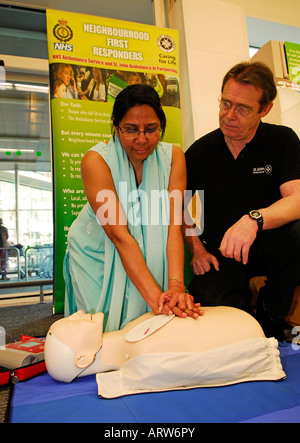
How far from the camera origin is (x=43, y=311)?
291 cm

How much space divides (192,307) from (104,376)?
349mm

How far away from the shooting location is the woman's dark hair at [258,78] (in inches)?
58.9

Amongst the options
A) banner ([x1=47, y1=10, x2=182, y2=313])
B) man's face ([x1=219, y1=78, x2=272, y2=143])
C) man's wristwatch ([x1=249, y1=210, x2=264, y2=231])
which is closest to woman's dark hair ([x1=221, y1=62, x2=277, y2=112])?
man's face ([x1=219, y1=78, x2=272, y2=143])

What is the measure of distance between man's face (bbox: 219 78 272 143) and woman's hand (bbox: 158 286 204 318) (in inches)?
30.9

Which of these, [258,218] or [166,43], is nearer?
[258,218]

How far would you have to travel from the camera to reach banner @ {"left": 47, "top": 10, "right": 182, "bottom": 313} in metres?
2.38

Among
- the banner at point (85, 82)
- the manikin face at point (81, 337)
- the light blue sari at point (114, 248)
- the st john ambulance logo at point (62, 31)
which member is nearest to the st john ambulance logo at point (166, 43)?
the banner at point (85, 82)

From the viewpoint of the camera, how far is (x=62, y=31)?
2.41m

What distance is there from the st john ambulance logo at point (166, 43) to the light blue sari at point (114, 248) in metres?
1.47

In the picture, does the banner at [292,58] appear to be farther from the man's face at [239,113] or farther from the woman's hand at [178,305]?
the woman's hand at [178,305]

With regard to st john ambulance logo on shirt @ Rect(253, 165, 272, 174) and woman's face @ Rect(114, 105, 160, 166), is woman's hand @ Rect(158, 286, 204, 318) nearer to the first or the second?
woman's face @ Rect(114, 105, 160, 166)

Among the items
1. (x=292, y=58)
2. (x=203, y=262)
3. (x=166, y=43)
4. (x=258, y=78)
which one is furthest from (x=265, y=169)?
(x=292, y=58)

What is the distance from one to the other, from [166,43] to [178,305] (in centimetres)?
222

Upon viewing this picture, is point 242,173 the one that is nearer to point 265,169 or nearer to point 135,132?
point 265,169
